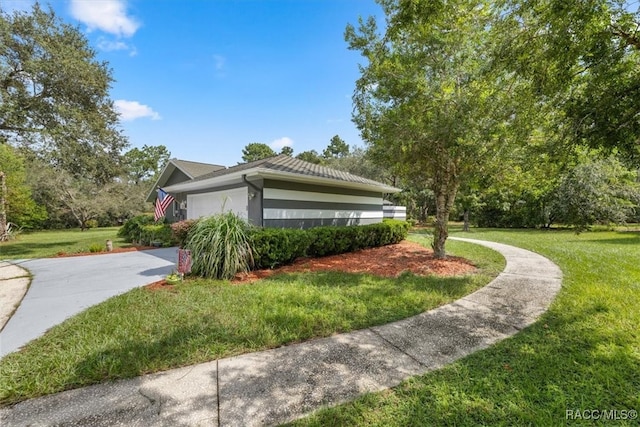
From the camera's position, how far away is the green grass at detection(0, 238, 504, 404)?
2678 millimetres

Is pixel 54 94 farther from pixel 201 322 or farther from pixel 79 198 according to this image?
pixel 79 198

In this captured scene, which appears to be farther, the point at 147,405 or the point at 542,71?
the point at 542,71

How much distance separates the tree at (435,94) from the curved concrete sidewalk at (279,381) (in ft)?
12.6

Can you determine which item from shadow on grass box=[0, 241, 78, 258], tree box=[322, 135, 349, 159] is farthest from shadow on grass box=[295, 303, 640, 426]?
tree box=[322, 135, 349, 159]

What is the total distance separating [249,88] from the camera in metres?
11.7

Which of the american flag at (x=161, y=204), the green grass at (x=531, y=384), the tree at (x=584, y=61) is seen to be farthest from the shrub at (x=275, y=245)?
the american flag at (x=161, y=204)

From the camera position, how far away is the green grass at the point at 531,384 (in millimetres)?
2066

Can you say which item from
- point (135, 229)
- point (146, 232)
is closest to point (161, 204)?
point (146, 232)

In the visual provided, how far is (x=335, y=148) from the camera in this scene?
43875 mm

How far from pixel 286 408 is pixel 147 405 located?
115cm

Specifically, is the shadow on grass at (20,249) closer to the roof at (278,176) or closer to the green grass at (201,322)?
the roof at (278,176)

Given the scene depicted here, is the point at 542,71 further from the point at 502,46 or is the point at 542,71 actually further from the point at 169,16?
the point at 169,16

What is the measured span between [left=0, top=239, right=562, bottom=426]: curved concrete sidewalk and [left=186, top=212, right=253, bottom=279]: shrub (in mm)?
3366

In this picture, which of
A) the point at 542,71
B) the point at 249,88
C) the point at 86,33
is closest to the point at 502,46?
the point at 542,71
